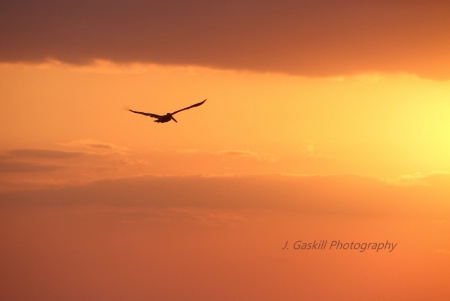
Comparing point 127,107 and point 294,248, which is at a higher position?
point 127,107

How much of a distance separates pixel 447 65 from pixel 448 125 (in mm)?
826

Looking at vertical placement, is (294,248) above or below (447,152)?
below

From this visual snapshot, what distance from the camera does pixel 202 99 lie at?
563 inches

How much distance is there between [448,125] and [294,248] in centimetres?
274

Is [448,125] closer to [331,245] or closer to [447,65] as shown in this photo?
[447,65]

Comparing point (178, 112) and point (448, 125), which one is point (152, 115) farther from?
point (448, 125)

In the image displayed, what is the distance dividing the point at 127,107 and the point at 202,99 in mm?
997

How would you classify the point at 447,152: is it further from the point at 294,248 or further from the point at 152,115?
the point at 152,115

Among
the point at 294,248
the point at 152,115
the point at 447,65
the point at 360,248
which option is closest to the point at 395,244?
the point at 360,248

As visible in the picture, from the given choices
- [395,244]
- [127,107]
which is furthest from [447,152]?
[127,107]

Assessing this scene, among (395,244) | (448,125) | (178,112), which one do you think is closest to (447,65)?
(448,125)

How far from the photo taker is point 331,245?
46.1ft

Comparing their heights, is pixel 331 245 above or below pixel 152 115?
below

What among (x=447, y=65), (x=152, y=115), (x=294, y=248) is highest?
(x=447, y=65)
